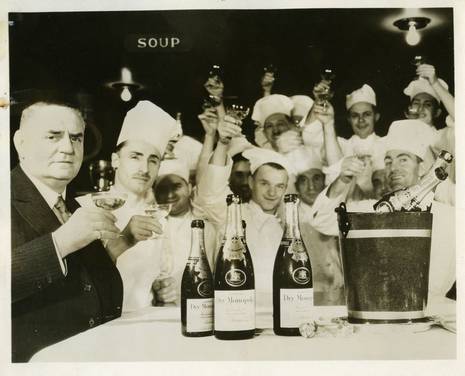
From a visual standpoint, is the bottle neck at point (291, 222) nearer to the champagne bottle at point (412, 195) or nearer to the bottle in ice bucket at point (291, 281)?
the bottle in ice bucket at point (291, 281)

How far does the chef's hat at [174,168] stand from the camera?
0.95 meters

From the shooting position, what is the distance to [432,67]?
974 millimetres

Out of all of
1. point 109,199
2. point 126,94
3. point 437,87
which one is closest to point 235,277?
point 109,199

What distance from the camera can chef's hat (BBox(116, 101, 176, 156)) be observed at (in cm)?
96

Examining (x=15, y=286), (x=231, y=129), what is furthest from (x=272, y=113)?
(x=15, y=286)

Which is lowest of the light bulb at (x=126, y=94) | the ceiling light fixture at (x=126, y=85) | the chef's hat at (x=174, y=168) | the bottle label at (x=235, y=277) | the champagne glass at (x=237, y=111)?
the bottle label at (x=235, y=277)

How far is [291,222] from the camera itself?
0.95 metres

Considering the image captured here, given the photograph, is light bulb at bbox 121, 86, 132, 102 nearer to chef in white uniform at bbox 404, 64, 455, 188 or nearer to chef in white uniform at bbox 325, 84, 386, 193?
chef in white uniform at bbox 325, 84, 386, 193

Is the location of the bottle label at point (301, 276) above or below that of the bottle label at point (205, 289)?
above

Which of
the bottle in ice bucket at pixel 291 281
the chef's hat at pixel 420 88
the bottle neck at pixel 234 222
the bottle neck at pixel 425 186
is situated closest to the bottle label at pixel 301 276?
the bottle in ice bucket at pixel 291 281

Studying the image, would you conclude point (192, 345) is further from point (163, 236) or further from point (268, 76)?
point (268, 76)

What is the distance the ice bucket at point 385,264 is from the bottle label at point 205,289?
0.73ft

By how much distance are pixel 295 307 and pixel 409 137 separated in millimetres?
340
